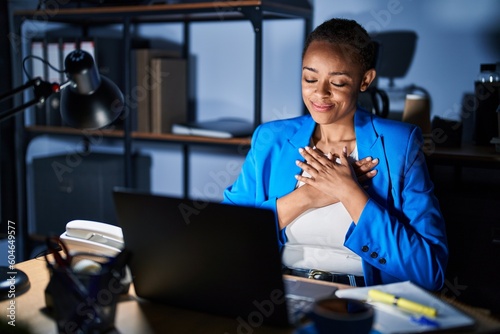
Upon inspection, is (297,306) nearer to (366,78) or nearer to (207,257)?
(207,257)

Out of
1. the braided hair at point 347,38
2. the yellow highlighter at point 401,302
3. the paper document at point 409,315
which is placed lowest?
the paper document at point 409,315

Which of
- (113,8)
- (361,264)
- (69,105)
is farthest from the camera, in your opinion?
(113,8)

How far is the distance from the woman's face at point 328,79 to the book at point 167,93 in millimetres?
1120

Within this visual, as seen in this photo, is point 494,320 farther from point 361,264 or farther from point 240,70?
point 240,70

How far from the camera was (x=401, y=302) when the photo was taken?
1039 millimetres

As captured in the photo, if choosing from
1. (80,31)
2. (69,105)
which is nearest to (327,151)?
(69,105)

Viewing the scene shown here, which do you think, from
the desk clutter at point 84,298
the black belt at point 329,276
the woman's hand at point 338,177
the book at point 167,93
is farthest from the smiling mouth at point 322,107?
the book at point 167,93

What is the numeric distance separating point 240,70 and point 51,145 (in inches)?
45.3

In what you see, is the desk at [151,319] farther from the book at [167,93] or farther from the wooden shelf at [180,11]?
the book at [167,93]

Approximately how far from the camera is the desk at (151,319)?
3.35ft

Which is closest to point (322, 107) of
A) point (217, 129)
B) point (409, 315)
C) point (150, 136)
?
point (409, 315)

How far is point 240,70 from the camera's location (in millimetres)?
2680

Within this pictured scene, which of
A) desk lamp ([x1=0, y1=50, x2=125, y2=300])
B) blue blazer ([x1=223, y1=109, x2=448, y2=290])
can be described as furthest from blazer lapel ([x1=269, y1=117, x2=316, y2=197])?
desk lamp ([x1=0, y1=50, x2=125, y2=300])

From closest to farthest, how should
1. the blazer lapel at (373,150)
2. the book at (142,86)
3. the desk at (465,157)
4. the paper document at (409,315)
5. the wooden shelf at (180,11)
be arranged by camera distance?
1. the paper document at (409,315)
2. the blazer lapel at (373,150)
3. the desk at (465,157)
4. the wooden shelf at (180,11)
5. the book at (142,86)
